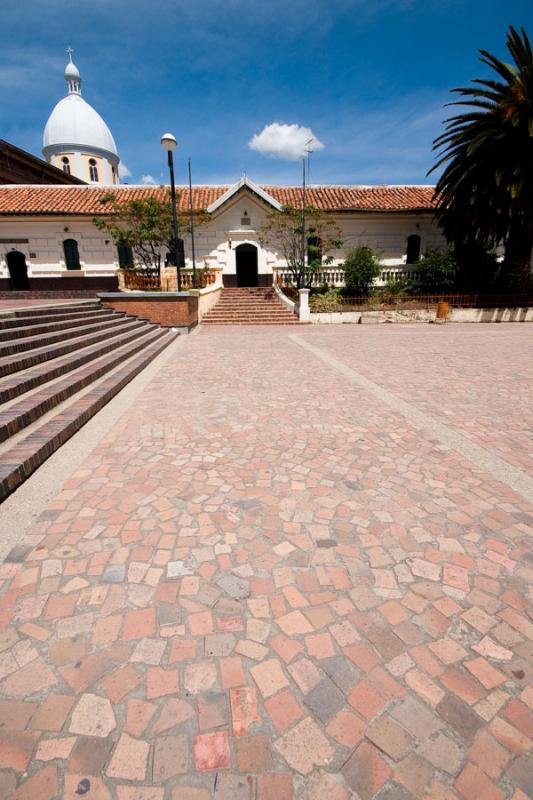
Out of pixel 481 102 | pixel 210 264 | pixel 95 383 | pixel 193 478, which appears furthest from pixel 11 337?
pixel 481 102

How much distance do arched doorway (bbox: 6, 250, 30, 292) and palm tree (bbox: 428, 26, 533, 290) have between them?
24.9 meters

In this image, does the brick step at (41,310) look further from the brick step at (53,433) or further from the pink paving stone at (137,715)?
the pink paving stone at (137,715)

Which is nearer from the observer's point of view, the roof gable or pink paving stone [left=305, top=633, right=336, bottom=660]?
pink paving stone [left=305, top=633, right=336, bottom=660]

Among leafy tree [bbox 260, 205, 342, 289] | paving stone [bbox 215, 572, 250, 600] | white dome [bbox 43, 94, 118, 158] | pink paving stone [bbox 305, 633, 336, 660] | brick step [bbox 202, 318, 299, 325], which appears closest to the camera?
pink paving stone [bbox 305, 633, 336, 660]

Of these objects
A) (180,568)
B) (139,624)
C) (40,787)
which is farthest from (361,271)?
(40,787)

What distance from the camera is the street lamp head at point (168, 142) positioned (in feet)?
37.5

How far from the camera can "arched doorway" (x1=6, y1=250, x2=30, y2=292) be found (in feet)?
75.9

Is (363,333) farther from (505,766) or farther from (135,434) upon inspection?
(505,766)

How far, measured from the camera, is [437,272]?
20406mm

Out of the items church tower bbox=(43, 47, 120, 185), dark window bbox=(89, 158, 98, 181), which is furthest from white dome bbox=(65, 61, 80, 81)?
dark window bbox=(89, 158, 98, 181)

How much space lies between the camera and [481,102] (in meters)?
18.4

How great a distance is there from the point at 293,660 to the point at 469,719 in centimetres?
80

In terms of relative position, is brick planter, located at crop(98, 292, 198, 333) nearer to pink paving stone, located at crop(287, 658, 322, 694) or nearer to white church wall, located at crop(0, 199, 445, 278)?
white church wall, located at crop(0, 199, 445, 278)

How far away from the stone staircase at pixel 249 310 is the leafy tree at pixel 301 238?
2.27 m
